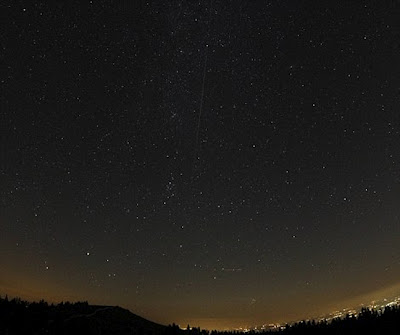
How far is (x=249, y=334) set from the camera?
12.6 metres

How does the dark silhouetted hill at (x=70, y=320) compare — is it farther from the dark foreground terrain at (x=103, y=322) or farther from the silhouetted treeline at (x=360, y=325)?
the silhouetted treeline at (x=360, y=325)

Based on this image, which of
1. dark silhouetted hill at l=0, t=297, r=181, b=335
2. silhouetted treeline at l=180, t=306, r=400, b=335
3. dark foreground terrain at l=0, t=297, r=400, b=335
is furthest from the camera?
dark silhouetted hill at l=0, t=297, r=181, b=335

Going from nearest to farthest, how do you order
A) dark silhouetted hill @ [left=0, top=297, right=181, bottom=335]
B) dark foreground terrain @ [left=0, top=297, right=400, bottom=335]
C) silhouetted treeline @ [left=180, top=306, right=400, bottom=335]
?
1. silhouetted treeline @ [left=180, top=306, right=400, bottom=335]
2. dark foreground terrain @ [left=0, top=297, right=400, bottom=335]
3. dark silhouetted hill @ [left=0, top=297, right=181, bottom=335]

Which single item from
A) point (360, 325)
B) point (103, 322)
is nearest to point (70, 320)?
point (103, 322)

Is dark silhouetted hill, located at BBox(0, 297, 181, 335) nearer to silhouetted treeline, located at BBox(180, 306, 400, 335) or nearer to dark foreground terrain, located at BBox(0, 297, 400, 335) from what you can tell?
dark foreground terrain, located at BBox(0, 297, 400, 335)

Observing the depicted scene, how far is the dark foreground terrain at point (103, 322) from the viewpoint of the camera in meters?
9.37

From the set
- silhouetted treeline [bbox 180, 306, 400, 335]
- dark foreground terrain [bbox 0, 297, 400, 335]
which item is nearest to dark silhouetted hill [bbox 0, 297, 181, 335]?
dark foreground terrain [bbox 0, 297, 400, 335]

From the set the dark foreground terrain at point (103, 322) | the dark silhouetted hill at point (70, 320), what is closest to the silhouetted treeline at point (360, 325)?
the dark foreground terrain at point (103, 322)

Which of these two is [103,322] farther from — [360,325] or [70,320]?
[360,325]

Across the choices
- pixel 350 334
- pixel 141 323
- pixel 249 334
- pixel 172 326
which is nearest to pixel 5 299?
pixel 141 323

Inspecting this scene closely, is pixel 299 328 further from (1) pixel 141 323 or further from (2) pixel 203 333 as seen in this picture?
(1) pixel 141 323

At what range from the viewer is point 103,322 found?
11609mm

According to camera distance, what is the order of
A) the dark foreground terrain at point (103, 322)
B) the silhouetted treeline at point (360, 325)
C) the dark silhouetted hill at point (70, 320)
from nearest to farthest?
the silhouetted treeline at point (360, 325), the dark foreground terrain at point (103, 322), the dark silhouetted hill at point (70, 320)

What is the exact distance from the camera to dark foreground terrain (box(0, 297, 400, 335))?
937 centimetres
